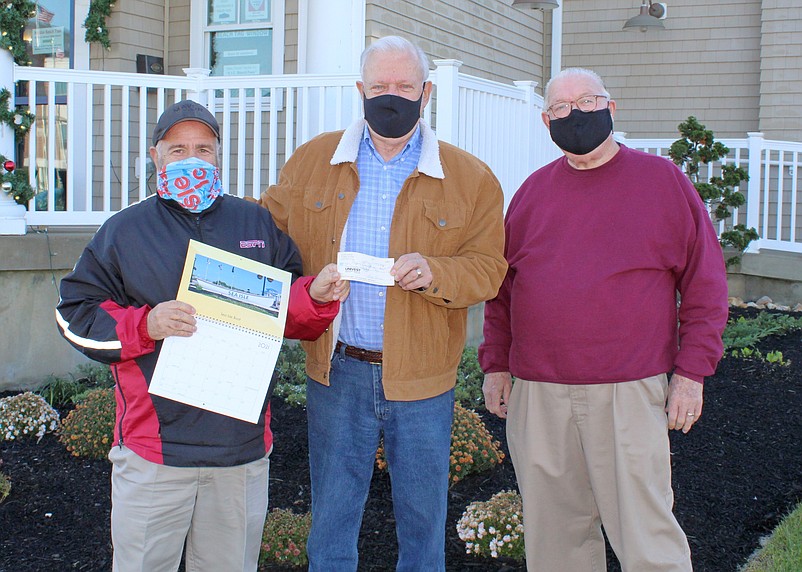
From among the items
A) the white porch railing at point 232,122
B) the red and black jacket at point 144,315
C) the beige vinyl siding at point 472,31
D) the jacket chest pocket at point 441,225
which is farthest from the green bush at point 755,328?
the red and black jacket at point 144,315

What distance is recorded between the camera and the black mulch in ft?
13.0

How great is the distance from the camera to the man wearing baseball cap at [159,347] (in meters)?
A: 2.58

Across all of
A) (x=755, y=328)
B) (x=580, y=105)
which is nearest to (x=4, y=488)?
(x=580, y=105)

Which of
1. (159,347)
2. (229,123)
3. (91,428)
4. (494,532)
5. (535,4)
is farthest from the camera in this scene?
(535,4)

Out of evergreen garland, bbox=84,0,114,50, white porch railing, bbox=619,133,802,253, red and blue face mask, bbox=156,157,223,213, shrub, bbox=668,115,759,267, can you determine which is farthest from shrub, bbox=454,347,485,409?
evergreen garland, bbox=84,0,114,50

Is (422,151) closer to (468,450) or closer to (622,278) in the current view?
(622,278)

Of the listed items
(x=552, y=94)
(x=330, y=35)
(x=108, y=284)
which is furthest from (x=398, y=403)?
(x=330, y=35)

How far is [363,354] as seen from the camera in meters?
3.00

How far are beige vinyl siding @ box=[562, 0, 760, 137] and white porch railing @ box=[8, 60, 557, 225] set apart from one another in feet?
14.5

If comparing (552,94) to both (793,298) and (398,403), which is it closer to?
(398,403)

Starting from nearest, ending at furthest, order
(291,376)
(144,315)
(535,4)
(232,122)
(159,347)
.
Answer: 1. (144,315)
2. (159,347)
3. (291,376)
4. (232,122)
5. (535,4)

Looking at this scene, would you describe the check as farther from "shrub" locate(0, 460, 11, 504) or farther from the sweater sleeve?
"shrub" locate(0, 460, 11, 504)

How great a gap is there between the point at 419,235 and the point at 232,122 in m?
6.45

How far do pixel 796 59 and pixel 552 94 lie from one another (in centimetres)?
983
